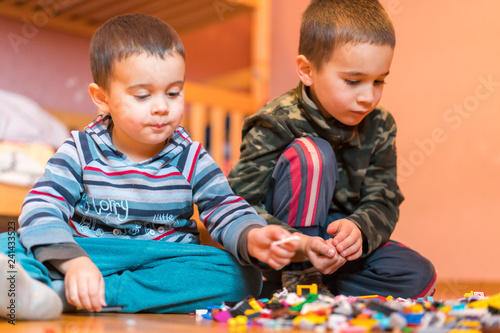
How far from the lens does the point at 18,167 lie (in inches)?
61.8

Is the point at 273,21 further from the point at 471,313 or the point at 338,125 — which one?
the point at 471,313

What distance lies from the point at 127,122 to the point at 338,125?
17.0 inches

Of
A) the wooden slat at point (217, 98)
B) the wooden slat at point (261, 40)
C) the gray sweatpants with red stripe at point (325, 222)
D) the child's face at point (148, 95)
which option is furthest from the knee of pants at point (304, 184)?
the wooden slat at point (261, 40)

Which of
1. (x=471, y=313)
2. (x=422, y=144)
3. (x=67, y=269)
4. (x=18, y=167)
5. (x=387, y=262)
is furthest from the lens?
(x=422, y=144)

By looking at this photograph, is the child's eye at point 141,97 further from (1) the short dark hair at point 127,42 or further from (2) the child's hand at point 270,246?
(2) the child's hand at point 270,246

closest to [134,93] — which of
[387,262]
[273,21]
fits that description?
[387,262]

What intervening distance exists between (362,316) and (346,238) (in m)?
0.29

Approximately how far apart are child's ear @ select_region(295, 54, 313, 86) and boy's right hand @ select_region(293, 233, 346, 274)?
0.40 m

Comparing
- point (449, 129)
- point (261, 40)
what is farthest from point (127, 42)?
point (261, 40)

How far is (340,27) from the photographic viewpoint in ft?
3.36

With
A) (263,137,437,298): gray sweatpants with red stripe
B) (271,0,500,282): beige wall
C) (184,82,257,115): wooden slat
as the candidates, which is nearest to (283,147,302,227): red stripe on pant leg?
(263,137,437,298): gray sweatpants with red stripe

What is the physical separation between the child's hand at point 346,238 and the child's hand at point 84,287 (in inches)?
15.0

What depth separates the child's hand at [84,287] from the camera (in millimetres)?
713

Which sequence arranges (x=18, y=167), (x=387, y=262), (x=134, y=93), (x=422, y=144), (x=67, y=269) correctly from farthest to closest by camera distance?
(x=422, y=144) → (x=18, y=167) → (x=387, y=262) → (x=134, y=93) → (x=67, y=269)
